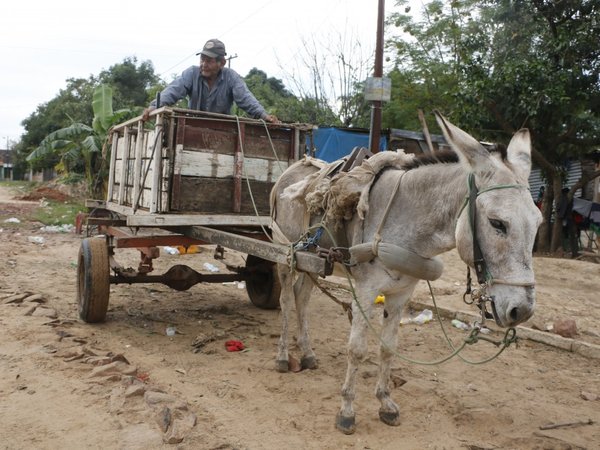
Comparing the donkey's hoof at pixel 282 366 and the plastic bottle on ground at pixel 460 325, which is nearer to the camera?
the donkey's hoof at pixel 282 366

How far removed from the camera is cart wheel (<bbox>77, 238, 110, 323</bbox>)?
5.19m

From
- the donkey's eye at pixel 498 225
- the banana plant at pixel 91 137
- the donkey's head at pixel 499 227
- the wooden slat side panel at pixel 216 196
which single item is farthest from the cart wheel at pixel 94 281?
the banana plant at pixel 91 137

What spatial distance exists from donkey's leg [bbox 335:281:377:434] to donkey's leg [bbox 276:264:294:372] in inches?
44.1

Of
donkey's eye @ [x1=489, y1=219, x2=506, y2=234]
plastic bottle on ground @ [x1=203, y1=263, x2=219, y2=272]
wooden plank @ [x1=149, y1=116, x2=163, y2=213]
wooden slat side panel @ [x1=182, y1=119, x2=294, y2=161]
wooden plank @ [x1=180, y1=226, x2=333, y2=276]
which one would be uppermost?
wooden slat side panel @ [x1=182, y1=119, x2=294, y2=161]

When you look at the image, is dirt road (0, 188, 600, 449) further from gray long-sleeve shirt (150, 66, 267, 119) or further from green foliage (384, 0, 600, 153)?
green foliage (384, 0, 600, 153)

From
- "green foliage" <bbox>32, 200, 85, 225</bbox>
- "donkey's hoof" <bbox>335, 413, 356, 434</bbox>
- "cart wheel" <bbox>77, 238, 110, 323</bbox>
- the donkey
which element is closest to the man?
"cart wheel" <bbox>77, 238, 110, 323</bbox>

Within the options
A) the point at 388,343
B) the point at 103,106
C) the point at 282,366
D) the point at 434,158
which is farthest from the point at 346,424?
the point at 103,106

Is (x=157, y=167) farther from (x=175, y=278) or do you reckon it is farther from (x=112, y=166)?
(x=112, y=166)

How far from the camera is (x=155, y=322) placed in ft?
18.8

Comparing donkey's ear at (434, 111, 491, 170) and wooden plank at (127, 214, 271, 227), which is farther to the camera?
wooden plank at (127, 214, 271, 227)

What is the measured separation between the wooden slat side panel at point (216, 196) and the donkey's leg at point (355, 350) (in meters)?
1.98

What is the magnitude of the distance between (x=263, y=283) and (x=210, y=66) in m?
2.54

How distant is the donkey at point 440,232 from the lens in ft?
8.40

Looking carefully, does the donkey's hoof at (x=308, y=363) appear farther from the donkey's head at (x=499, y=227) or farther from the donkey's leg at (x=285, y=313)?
the donkey's head at (x=499, y=227)
